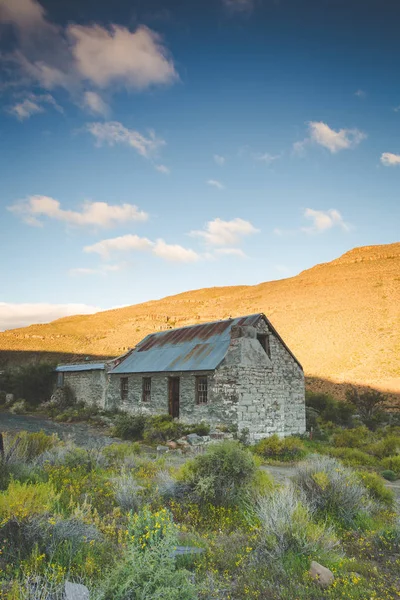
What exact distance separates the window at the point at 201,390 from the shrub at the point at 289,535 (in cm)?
1243

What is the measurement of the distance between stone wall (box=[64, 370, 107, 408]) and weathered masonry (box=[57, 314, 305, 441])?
2537mm

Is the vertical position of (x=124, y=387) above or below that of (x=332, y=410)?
above

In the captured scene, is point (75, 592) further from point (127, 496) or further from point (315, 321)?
point (315, 321)

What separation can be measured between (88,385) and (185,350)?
9.69m

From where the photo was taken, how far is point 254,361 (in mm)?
17469

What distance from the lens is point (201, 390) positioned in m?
18.1

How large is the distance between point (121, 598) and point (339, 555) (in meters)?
2.94

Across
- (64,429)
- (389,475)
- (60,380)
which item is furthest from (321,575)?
(60,380)

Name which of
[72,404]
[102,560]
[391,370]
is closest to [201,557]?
[102,560]

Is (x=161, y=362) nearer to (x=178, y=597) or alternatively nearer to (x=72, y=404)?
(x=72, y=404)

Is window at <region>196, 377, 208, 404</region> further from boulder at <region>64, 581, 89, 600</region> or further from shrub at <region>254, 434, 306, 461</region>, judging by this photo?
boulder at <region>64, 581, 89, 600</region>

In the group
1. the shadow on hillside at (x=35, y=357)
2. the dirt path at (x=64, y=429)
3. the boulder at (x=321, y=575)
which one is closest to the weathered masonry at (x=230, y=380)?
the dirt path at (x=64, y=429)

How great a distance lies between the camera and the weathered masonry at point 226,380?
55.1ft

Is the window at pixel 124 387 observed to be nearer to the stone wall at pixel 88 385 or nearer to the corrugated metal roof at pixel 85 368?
the stone wall at pixel 88 385
